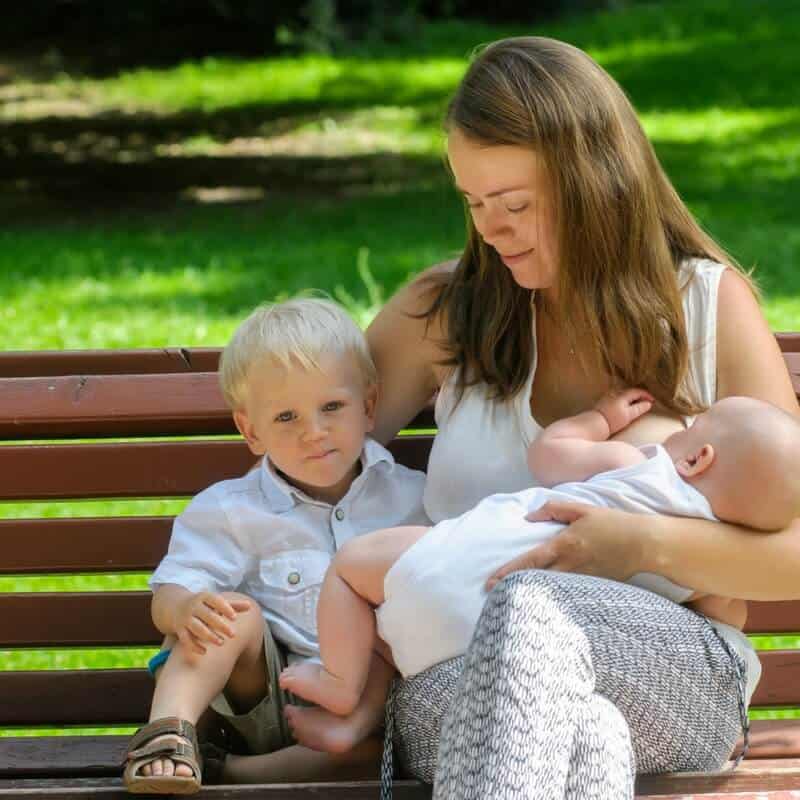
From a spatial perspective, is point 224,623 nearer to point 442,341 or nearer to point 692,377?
point 442,341

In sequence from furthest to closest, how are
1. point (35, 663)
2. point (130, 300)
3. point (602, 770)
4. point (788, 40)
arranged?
point (788, 40) → point (130, 300) → point (35, 663) → point (602, 770)

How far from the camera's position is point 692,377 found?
3146mm

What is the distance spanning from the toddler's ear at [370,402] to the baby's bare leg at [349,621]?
442 millimetres

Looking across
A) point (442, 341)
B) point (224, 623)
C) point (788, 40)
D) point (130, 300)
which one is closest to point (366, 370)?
point (442, 341)

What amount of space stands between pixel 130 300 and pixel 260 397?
502 centimetres

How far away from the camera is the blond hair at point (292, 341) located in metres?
3.15

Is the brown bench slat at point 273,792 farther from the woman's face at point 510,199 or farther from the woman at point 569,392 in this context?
the woman's face at point 510,199

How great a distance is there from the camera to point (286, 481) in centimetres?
326

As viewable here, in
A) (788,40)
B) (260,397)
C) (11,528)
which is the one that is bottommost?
(788,40)

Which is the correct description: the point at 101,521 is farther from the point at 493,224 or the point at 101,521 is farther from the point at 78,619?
the point at 493,224

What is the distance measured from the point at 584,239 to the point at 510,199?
0.16 meters

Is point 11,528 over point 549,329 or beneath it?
beneath

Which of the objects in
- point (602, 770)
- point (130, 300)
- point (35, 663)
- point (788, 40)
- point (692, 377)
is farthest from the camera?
point (788, 40)

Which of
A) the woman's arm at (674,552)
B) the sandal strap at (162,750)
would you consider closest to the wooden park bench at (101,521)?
the woman's arm at (674,552)
